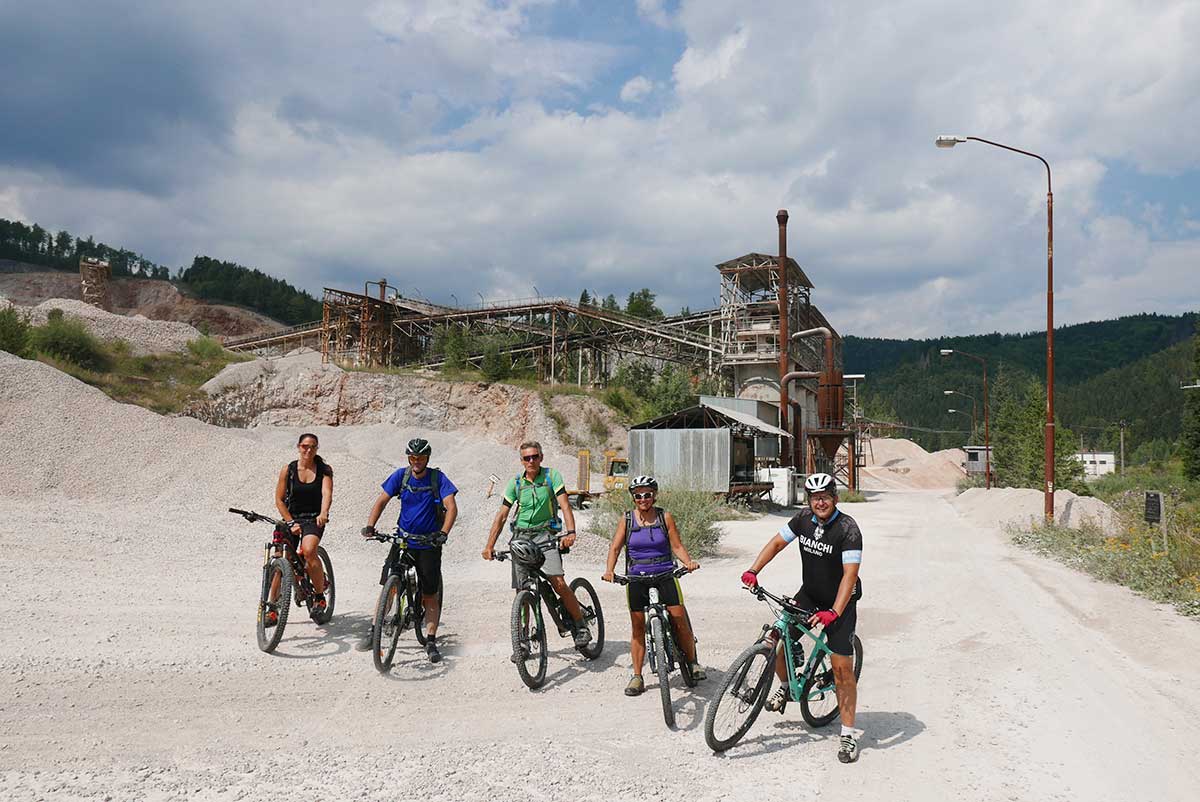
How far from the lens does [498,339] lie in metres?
45.4

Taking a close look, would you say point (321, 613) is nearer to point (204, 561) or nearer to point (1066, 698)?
point (204, 561)

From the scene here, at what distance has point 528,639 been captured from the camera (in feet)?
20.2

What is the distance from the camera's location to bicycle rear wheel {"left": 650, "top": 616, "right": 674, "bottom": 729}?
5246 mm

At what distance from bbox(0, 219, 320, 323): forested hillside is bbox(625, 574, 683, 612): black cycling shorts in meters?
100

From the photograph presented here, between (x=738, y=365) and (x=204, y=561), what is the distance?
120 feet

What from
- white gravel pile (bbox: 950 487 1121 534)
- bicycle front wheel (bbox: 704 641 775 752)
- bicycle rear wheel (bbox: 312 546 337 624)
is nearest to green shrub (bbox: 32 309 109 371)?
bicycle rear wheel (bbox: 312 546 337 624)

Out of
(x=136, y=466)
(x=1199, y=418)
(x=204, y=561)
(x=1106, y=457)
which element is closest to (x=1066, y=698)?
(x=204, y=561)

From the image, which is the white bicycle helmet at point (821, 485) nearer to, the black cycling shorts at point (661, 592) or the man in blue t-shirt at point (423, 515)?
the black cycling shorts at point (661, 592)

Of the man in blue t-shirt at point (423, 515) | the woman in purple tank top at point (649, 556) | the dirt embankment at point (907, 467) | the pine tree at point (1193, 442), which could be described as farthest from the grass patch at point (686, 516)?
the pine tree at point (1193, 442)

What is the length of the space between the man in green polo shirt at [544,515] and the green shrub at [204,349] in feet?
121

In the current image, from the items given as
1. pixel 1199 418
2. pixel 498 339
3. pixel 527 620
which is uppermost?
pixel 498 339

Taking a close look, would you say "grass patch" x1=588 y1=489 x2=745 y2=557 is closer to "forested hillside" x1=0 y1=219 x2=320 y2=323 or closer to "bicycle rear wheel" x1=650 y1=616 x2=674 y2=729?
"bicycle rear wheel" x1=650 y1=616 x2=674 y2=729

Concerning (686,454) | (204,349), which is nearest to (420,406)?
(204,349)

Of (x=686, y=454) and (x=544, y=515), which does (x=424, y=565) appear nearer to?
(x=544, y=515)
